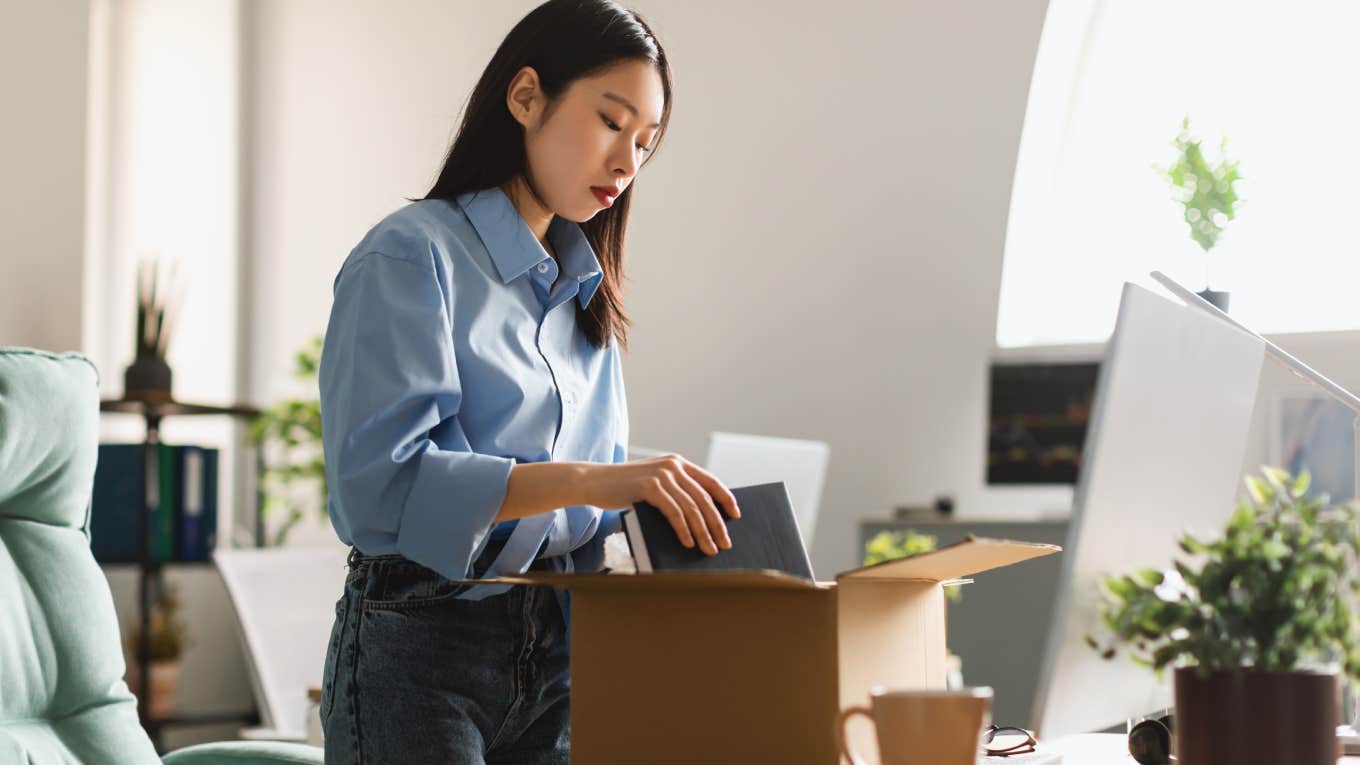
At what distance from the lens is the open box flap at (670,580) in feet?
2.88

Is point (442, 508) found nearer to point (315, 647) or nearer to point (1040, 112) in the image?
point (315, 647)

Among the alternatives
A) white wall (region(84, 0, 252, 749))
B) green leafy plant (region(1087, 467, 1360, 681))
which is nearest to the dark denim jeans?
green leafy plant (region(1087, 467, 1360, 681))

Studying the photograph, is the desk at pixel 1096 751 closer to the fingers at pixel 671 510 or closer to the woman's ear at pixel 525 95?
the fingers at pixel 671 510

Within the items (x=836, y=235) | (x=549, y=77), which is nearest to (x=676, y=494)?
(x=549, y=77)

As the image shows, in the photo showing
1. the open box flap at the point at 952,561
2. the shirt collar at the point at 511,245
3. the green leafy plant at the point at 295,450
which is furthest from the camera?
the green leafy plant at the point at 295,450

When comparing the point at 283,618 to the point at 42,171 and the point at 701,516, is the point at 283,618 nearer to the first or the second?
the point at 42,171

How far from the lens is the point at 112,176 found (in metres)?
5.33

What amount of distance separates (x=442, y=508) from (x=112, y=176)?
15.7 feet

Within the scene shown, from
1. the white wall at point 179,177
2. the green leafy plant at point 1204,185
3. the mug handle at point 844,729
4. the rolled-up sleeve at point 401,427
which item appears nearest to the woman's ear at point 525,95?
the rolled-up sleeve at point 401,427

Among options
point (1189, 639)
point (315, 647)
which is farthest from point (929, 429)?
point (1189, 639)

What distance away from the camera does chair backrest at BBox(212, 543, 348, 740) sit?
2.92 metres

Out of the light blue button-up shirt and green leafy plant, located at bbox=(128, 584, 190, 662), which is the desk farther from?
green leafy plant, located at bbox=(128, 584, 190, 662)

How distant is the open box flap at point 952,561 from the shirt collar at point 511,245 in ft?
1.35

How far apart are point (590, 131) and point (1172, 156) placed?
3.39 m
